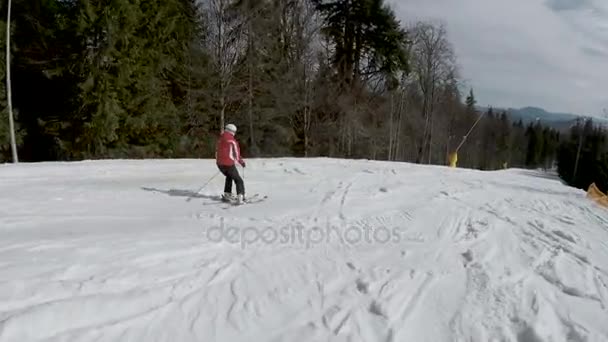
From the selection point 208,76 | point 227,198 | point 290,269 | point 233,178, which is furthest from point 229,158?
point 208,76

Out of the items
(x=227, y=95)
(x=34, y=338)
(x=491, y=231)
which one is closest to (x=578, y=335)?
(x=491, y=231)

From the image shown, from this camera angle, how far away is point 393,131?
35750 millimetres

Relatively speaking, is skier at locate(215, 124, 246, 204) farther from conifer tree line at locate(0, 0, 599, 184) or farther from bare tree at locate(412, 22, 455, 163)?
bare tree at locate(412, 22, 455, 163)

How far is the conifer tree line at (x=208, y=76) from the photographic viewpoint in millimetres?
19547

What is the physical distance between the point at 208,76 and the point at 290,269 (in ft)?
65.3

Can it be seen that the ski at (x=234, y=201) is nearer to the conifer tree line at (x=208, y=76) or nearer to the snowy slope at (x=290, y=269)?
the snowy slope at (x=290, y=269)

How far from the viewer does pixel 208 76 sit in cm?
2286

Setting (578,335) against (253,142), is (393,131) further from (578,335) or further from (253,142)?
(578,335)

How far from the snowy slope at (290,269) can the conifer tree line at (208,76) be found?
12.1 m

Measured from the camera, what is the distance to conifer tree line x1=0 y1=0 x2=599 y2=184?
19547 millimetres

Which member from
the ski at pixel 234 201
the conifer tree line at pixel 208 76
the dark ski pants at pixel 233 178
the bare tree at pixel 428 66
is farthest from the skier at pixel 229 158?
the bare tree at pixel 428 66

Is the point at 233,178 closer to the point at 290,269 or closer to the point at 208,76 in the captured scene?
the point at 290,269

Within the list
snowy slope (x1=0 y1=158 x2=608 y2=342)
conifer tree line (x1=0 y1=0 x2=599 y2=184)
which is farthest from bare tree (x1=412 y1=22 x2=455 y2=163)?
snowy slope (x1=0 y1=158 x2=608 y2=342)

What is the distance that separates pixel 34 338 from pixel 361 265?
361 centimetres
